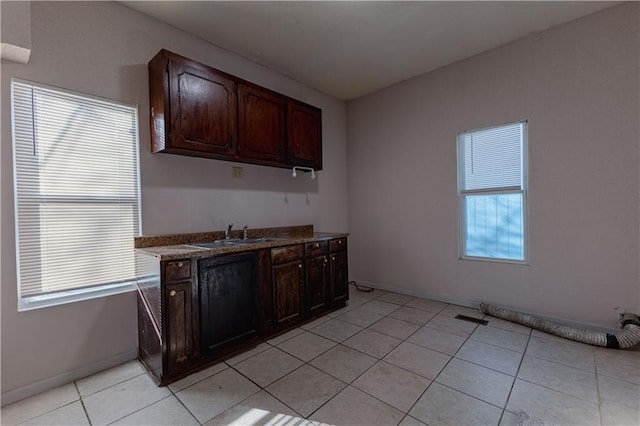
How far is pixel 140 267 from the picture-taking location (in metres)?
2.19

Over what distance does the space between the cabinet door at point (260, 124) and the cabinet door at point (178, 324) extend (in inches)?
52.9

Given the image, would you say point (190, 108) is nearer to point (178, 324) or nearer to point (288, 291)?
point (178, 324)

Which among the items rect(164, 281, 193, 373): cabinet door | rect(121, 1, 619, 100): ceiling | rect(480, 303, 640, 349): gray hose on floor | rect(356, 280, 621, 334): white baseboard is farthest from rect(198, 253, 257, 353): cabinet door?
rect(480, 303, 640, 349): gray hose on floor

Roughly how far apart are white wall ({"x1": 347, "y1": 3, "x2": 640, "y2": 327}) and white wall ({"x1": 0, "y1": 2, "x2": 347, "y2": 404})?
2.02 meters

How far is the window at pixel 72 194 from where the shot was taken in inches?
71.8

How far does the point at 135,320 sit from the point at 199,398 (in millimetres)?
938

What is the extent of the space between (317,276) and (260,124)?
1711 mm

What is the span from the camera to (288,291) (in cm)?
270

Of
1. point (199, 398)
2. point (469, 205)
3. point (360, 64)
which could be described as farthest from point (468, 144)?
point (199, 398)

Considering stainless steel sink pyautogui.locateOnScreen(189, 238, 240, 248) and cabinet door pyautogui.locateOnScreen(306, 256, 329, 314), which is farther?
cabinet door pyautogui.locateOnScreen(306, 256, 329, 314)

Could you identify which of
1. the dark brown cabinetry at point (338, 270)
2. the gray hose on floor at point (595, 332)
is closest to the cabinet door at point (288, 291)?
the dark brown cabinetry at point (338, 270)

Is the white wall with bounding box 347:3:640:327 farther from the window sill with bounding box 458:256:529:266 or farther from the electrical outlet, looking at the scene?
the electrical outlet

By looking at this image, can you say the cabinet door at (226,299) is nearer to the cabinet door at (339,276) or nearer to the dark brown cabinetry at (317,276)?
the dark brown cabinetry at (317,276)

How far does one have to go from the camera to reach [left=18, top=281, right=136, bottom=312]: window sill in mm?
1827
